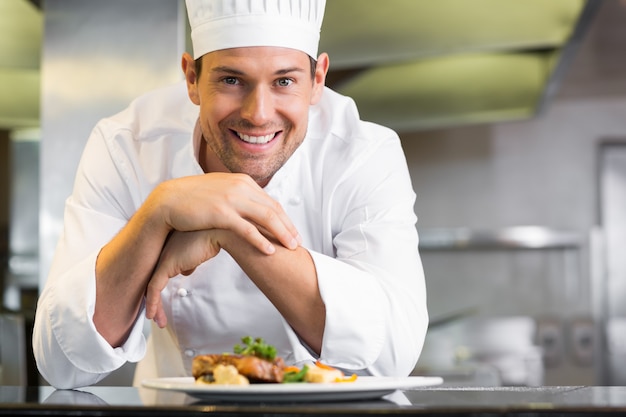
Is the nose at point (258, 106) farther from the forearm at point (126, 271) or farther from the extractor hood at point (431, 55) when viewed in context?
the extractor hood at point (431, 55)

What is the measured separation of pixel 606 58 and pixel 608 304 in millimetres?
1751

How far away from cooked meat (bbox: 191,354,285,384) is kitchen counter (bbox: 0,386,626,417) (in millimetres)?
41

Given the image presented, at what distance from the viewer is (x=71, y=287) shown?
4.56 ft

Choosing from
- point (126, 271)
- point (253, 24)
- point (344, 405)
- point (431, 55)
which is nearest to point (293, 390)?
point (344, 405)

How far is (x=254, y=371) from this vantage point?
3.56ft

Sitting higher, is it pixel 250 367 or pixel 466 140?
pixel 466 140

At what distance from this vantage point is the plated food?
→ 1.06 meters

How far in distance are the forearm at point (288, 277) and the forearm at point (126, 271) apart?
11 centimetres

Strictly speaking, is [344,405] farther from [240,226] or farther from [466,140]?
[466,140]

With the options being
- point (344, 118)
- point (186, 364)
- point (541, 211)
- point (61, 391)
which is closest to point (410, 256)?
point (344, 118)

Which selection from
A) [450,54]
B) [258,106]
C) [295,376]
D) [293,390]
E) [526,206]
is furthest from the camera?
[526,206]

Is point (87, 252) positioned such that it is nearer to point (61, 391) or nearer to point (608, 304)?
point (61, 391)

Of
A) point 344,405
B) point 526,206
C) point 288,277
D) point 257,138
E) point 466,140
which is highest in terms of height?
point 466,140

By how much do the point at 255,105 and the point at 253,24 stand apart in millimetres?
165
